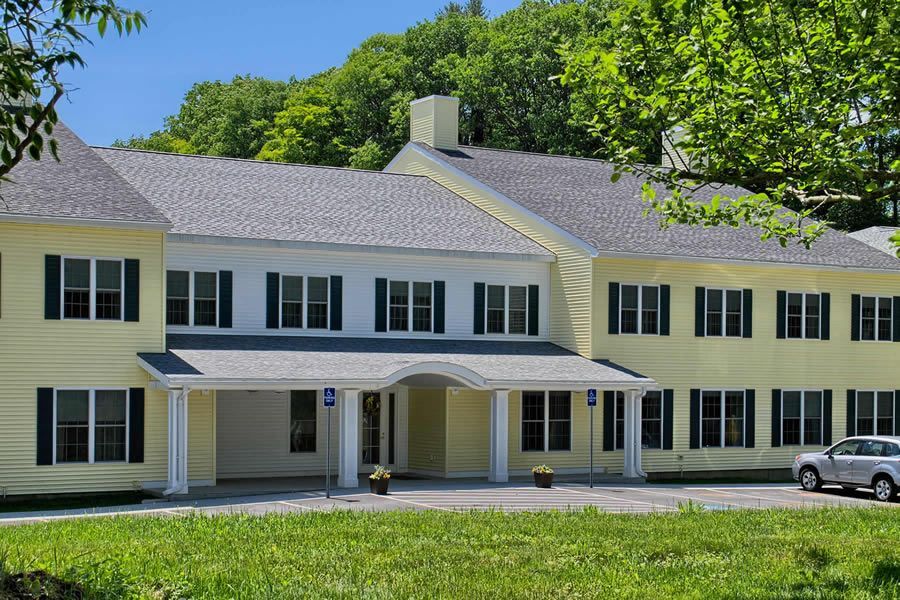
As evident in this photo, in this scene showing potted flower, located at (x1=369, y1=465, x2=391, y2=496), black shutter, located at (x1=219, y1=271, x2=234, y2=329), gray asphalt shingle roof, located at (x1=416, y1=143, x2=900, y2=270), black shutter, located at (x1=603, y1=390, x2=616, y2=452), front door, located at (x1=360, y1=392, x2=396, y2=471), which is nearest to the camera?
potted flower, located at (x1=369, y1=465, x2=391, y2=496)

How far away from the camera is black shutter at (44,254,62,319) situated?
26.2 meters

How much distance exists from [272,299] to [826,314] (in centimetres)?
1732

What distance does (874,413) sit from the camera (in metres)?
38.5

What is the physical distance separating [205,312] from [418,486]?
6.71m

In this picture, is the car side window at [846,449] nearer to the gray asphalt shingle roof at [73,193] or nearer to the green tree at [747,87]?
the green tree at [747,87]

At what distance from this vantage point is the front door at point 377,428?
3306 centimetres

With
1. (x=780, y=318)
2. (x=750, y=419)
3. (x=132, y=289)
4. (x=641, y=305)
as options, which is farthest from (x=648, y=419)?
(x=132, y=289)

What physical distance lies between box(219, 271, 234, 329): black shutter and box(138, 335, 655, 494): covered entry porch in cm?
46

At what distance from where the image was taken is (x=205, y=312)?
29.9 metres

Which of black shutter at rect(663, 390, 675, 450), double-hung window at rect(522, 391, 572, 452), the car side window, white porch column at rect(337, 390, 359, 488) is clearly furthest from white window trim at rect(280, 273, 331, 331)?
the car side window

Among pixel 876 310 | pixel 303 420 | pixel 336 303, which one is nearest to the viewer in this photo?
pixel 336 303

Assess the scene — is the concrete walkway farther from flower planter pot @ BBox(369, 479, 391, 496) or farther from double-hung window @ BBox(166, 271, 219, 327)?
double-hung window @ BBox(166, 271, 219, 327)

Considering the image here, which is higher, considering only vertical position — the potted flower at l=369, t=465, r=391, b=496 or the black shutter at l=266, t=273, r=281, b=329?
the black shutter at l=266, t=273, r=281, b=329

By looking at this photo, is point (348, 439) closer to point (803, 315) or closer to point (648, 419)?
point (648, 419)
